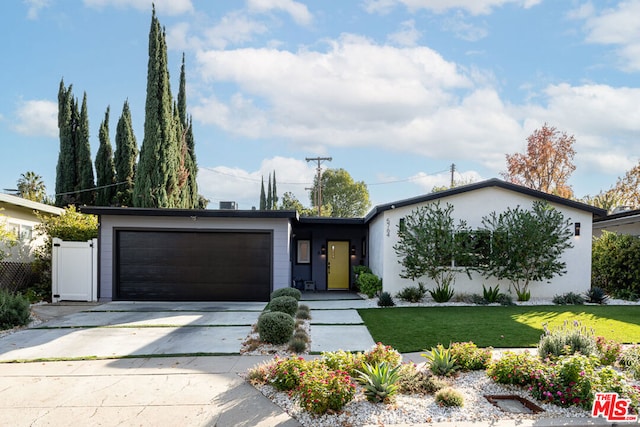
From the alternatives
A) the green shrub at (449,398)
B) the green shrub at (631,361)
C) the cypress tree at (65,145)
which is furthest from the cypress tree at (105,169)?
the green shrub at (631,361)

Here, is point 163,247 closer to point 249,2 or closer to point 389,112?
point 249,2

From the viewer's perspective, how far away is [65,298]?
11.7 meters

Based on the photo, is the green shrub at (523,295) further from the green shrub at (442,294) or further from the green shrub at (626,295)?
the green shrub at (626,295)

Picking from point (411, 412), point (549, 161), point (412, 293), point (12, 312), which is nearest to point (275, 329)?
point (411, 412)

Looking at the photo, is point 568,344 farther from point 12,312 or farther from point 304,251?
point 304,251

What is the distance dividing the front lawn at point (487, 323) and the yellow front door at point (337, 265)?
5.95 m

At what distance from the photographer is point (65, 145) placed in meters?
26.2

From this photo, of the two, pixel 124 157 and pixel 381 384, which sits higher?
pixel 124 157

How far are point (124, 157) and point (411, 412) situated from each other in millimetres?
27337

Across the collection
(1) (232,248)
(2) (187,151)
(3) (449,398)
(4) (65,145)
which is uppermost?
(4) (65,145)

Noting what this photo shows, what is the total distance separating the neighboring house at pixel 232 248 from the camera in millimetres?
11961

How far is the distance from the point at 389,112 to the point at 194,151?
53.1ft

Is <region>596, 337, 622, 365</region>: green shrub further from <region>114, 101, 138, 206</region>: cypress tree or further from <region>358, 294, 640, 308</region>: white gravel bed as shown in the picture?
<region>114, 101, 138, 206</region>: cypress tree

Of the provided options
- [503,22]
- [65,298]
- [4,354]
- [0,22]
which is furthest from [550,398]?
[0,22]
